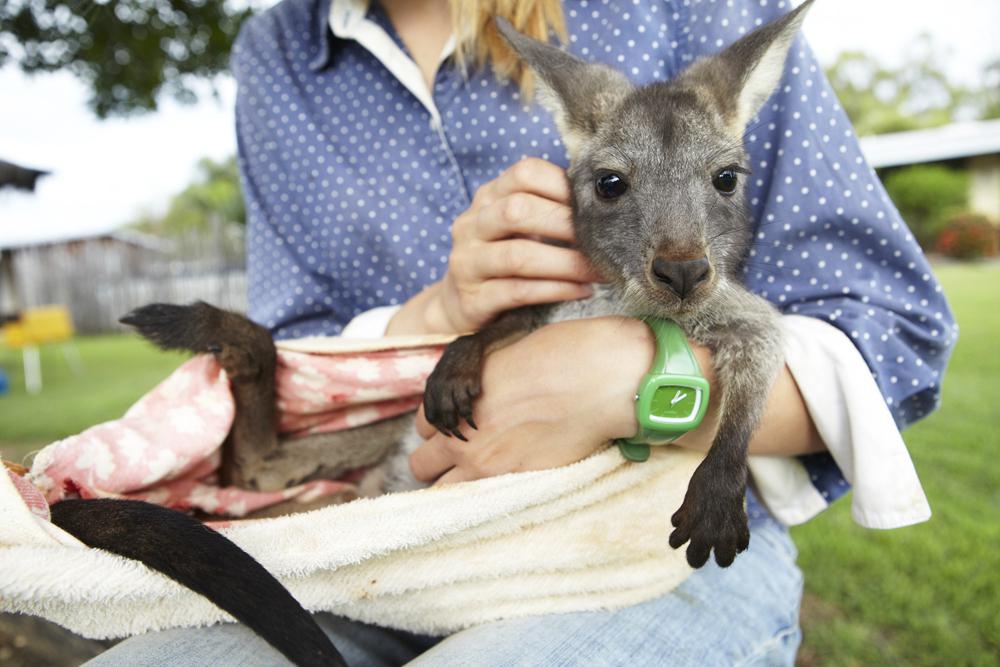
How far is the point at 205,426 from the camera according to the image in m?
1.55

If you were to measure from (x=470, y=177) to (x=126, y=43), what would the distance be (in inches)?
97.5

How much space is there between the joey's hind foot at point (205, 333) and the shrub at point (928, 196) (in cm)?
2060

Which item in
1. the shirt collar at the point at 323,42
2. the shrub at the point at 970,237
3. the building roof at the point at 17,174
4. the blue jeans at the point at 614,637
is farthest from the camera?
the shrub at the point at 970,237

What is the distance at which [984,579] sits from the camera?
8.59 ft

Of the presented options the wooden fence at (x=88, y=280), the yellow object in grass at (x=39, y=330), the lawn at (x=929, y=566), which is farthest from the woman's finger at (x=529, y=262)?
the wooden fence at (x=88, y=280)

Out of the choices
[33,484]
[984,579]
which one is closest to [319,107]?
[33,484]

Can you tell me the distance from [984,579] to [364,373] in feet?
7.83

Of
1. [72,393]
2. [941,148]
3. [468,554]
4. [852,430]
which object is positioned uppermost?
[941,148]

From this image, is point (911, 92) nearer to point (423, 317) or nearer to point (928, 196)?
point (928, 196)

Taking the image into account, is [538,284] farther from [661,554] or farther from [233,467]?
Result: [233,467]

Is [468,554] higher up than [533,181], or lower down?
lower down

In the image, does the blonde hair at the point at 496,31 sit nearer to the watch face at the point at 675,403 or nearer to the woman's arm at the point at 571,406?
the woman's arm at the point at 571,406

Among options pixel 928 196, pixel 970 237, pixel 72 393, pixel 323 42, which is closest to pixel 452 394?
pixel 323 42

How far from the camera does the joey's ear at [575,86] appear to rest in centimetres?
155
